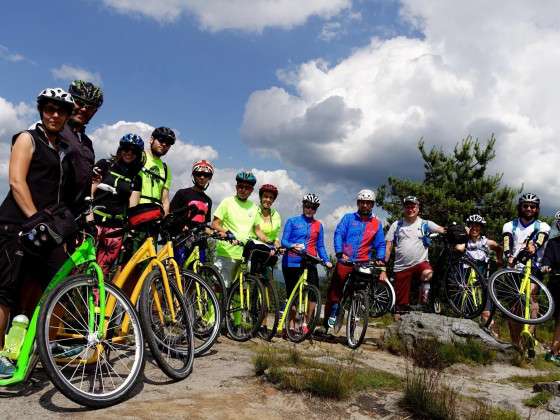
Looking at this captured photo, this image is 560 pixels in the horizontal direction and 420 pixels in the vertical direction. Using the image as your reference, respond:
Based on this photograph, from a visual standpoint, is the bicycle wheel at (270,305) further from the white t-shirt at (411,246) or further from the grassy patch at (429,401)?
the grassy patch at (429,401)

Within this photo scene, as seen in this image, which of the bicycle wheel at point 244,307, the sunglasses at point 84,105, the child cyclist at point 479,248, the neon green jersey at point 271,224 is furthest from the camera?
the child cyclist at point 479,248

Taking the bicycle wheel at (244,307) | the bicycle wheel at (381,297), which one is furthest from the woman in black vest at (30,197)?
the bicycle wheel at (381,297)

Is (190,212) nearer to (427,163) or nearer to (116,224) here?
(116,224)

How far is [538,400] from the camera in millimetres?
4469

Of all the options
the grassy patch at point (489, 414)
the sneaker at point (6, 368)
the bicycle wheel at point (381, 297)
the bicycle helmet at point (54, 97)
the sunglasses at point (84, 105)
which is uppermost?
the sunglasses at point (84, 105)

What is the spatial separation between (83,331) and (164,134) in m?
3.22

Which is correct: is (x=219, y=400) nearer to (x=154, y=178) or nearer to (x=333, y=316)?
(x=154, y=178)

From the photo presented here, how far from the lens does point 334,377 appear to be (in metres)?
3.97

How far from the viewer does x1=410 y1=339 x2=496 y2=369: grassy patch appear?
6543mm

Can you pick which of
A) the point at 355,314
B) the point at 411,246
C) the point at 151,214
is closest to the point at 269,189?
the point at 355,314

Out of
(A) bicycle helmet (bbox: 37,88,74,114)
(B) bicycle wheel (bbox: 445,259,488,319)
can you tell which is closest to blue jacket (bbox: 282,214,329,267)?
(B) bicycle wheel (bbox: 445,259,488,319)

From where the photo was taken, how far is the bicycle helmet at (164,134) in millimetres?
6082

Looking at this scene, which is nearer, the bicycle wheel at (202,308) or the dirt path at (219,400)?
the dirt path at (219,400)

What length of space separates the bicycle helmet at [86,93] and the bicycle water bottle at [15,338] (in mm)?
2458
